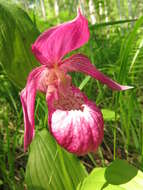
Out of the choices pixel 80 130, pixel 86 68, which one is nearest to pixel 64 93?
pixel 86 68

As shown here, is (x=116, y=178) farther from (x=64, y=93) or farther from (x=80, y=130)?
(x=64, y=93)

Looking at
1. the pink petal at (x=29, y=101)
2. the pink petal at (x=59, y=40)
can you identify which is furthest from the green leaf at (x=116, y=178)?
the pink petal at (x=59, y=40)

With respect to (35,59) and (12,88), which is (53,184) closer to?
(35,59)

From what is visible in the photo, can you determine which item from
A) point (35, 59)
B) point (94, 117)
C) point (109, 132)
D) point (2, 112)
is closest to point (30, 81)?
point (35, 59)

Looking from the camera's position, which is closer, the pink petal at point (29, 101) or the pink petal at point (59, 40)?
the pink petal at point (59, 40)

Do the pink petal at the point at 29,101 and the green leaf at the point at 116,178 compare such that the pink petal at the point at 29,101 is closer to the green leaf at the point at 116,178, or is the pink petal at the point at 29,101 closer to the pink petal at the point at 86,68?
the pink petal at the point at 86,68
